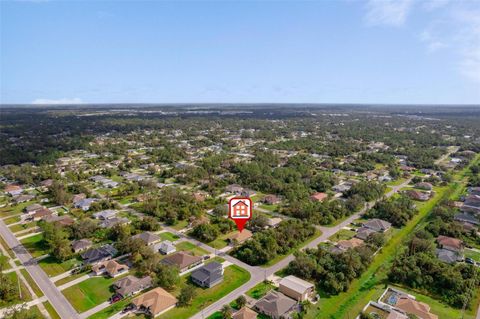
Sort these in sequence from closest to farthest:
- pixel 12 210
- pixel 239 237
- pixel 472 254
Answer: pixel 472 254
pixel 239 237
pixel 12 210

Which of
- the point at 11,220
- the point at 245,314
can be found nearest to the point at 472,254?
the point at 245,314

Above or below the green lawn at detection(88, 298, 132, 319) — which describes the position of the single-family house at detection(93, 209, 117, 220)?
above

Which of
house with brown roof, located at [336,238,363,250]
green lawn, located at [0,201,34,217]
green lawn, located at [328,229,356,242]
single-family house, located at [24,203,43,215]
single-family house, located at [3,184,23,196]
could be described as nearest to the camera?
house with brown roof, located at [336,238,363,250]

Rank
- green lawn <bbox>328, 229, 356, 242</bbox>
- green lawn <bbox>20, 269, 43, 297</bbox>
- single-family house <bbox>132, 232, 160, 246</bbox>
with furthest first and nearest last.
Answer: green lawn <bbox>328, 229, 356, 242</bbox>
single-family house <bbox>132, 232, 160, 246</bbox>
green lawn <bbox>20, 269, 43, 297</bbox>

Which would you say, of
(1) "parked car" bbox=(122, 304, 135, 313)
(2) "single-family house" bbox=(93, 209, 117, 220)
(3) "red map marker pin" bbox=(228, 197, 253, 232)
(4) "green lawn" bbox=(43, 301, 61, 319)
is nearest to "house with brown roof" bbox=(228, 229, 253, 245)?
(3) "red map marker pin" bbox=(228, 197, 253, 232)

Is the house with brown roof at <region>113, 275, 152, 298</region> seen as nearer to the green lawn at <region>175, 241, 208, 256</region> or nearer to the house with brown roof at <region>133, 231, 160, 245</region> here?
the green lawn at <region>175, 241, 208, 256</region>

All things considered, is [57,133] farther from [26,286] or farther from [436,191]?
[436,191]

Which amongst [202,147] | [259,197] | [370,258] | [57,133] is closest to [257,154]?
[202,147]

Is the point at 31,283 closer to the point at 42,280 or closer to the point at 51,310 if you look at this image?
the point at 42,280
